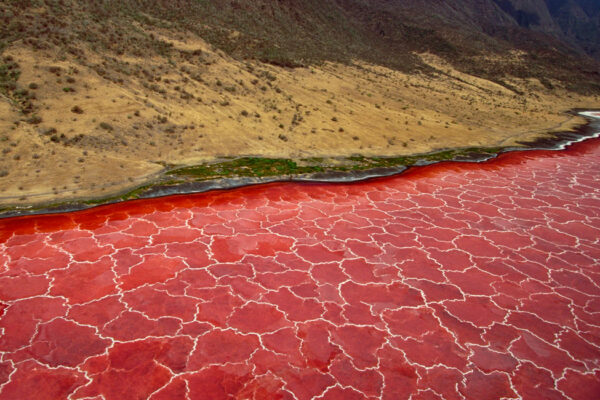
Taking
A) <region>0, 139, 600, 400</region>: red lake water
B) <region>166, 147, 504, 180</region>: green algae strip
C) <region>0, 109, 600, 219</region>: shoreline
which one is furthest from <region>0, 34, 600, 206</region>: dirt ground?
<region>0, 139, 600, 400</region>: red lake water

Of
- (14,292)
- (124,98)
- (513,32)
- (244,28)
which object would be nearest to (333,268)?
(14,292)

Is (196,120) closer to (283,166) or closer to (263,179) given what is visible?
(283,166)

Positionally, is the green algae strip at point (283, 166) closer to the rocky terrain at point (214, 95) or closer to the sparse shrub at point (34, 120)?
the rocky terrain at point (214, 95)

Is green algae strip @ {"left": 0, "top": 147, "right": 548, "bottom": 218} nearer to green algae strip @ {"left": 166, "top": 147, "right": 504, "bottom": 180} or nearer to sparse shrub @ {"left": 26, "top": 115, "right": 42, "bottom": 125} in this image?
green algae strip @ {"left": 166, "top": 147, "right": 504, "bottom": 180}

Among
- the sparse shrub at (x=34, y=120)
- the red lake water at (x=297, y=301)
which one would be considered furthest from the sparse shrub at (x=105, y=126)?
the red lake water at (x=297, y=301)

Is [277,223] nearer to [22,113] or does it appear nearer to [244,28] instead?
[22,113]

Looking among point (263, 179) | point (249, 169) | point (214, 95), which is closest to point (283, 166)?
point (249, 169)
